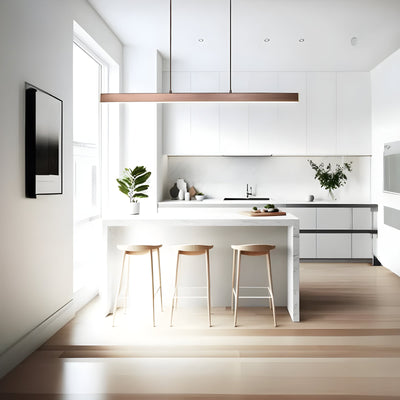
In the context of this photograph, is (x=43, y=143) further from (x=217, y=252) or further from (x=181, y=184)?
(x=181, y=184)

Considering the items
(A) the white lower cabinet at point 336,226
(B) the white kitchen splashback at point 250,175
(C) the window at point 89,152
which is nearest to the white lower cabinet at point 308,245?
(A) the white lower cabinet at point 336,226

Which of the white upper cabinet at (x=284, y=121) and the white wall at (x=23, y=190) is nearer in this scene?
the white wall at (x=23, y=190)

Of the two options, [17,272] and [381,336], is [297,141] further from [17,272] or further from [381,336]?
[17,272]

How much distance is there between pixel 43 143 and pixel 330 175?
4.89 m

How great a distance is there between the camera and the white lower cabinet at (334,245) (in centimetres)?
658

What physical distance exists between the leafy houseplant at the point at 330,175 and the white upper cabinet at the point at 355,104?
0.53 m

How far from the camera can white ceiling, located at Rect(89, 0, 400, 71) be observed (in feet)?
14.5

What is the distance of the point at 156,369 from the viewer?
3.00m

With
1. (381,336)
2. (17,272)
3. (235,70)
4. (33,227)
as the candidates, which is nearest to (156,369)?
(17,272)

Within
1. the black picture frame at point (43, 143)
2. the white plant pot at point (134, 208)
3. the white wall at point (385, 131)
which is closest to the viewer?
the black picture frame at point (43, 143)

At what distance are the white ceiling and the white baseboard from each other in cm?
309

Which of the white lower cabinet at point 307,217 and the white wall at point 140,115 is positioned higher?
the white wall at point 140,115

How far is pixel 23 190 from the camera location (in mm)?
3146

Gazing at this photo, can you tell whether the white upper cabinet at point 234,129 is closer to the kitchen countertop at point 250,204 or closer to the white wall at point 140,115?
the kitchen countertop at point 250,204
